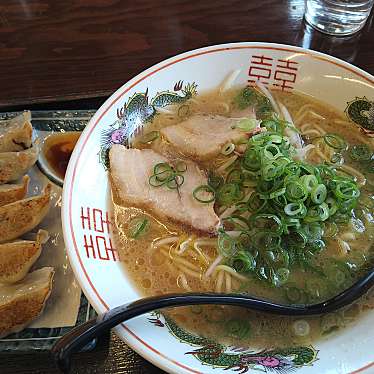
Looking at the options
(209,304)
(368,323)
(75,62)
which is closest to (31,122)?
(75,62)

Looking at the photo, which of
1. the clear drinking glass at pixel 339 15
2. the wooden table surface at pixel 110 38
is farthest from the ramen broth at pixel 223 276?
the clear drinking glass at pixel 339 15

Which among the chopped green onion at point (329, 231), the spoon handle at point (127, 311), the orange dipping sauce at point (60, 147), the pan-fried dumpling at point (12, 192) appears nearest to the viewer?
the spoon handle at point (127, 311)

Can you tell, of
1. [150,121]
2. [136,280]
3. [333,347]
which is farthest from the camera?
[150,121]

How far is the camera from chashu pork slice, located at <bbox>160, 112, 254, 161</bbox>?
1887 mm

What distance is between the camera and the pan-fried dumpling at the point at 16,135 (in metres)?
2.12

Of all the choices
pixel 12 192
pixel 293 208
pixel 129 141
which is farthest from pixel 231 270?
pixel 12 192

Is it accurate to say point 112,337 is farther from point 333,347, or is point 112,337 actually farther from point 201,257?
point 333,347

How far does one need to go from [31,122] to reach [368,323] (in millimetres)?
1690

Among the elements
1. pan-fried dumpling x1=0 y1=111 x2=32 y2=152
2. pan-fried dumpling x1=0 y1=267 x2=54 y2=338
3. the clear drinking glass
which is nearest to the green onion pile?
pan-fried dumpling x1=0 y1=267 x2=54 y2=338

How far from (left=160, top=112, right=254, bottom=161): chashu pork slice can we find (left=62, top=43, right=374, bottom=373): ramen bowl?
13 cm

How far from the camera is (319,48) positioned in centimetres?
262

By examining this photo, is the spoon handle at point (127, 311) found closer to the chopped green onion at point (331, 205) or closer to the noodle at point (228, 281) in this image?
the noodle at point (228, 281)

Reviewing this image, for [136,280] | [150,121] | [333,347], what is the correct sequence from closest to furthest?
1. [333,347]
2. [136,280]
3. [150,121]

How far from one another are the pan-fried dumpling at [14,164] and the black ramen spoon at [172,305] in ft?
3.10
